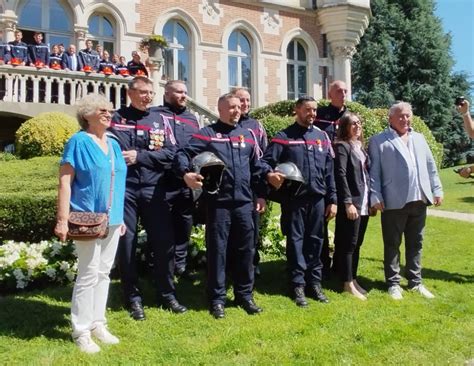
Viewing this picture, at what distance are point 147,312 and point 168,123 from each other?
69.6 inches

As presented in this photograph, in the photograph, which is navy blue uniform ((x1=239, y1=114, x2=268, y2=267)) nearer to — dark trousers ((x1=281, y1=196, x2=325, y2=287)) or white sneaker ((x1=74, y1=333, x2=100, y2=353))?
dark trousers ((x1=281, y1=196, x2=325, y2=287))

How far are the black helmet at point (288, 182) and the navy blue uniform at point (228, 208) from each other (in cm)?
33

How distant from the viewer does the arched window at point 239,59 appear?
18844 millimetres

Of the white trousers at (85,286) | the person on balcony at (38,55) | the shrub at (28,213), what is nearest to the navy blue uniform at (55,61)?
the person on balcony at (38,55)

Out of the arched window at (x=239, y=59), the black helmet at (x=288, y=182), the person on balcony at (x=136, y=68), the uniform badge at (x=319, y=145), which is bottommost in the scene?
the black helmet at (x=288, y=182)

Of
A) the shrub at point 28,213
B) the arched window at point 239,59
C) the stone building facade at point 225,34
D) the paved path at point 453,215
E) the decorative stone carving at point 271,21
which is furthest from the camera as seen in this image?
the decorative stone carving at point 271,21

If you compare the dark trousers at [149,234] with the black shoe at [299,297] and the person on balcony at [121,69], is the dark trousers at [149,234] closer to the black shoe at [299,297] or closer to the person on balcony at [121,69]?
the black shoe at [299,297]

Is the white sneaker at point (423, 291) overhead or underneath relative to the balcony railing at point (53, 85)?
underneath

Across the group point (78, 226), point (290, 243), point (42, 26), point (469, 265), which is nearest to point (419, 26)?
point (42, 26)

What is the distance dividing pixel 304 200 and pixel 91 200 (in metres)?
2.17

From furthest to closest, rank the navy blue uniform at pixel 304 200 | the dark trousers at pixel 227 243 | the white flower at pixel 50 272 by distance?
the white flower at pixel 50 272 < the navy blue uniform at pixel 304 200 < the dark trousers at pixel 227 243

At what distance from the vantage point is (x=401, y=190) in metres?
5.54

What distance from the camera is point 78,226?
381 centimetres

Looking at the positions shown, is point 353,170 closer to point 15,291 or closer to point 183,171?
point 183,171
